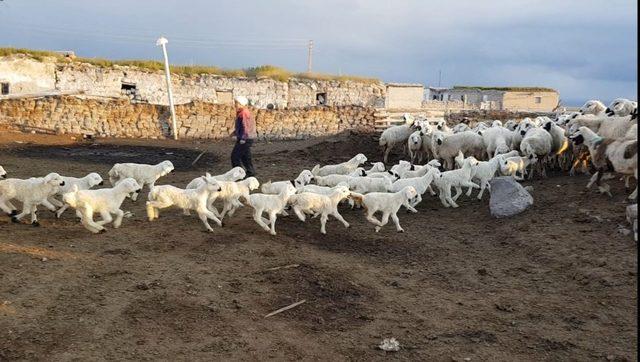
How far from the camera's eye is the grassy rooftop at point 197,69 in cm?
2768

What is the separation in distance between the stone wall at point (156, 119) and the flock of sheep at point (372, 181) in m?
12.0

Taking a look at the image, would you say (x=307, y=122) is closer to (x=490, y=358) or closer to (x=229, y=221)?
(x=229, y=221)

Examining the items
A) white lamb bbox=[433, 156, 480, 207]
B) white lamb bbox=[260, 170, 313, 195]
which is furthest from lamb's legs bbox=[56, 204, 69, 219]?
white lamb bbox=[433, 156, 480, 207]

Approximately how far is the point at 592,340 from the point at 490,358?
1149 mm

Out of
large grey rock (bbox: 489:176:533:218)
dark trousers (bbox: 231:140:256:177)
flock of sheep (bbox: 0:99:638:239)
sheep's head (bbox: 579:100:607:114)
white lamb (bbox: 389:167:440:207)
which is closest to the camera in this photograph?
flock of sheep (bbox: 0:99:638:239)

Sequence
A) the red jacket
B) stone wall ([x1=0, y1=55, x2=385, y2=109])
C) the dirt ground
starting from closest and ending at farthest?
the dirt ground
the red jacket
stone wall ([x1=0, y1=55, x2=385, y2=109])

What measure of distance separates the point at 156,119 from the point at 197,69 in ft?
23.5

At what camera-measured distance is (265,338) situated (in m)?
5.23

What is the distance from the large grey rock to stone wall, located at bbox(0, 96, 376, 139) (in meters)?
14.9

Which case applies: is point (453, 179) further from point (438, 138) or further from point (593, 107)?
point (593, 107)

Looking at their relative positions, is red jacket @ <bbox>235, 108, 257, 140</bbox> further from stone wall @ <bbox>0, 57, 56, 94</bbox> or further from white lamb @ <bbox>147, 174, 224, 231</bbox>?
stone wall @ <bbox>0, 57, 56, 94</bbox>

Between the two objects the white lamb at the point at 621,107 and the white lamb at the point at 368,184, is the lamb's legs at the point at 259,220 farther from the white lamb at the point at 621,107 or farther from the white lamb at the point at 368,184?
the white lamb at the point at 621,107

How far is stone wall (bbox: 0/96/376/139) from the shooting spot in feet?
77.2

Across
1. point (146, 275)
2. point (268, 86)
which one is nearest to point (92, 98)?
point (268, 86)
